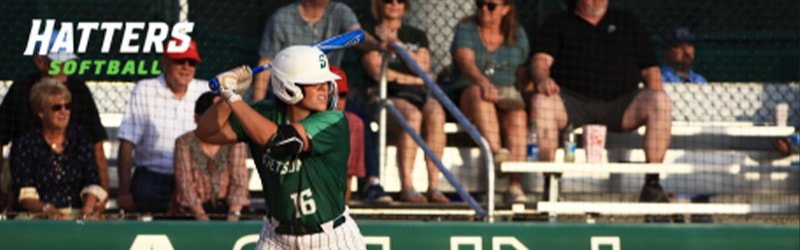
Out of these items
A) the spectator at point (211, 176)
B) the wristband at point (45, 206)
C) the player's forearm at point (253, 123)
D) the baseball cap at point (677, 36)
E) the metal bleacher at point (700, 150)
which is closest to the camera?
the player's forearm at point (253, 123)

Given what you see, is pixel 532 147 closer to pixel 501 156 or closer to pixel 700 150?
pixel 501 156

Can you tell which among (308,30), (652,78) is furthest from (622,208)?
(308,30)

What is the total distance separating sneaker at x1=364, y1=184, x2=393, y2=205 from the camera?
8531 millimetres

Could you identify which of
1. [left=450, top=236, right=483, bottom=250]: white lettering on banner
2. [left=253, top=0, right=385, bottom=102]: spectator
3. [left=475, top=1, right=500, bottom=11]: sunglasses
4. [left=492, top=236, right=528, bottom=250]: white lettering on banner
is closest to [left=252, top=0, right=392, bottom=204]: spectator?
[left=253, top=0, right=385, bottom=102]: spectator

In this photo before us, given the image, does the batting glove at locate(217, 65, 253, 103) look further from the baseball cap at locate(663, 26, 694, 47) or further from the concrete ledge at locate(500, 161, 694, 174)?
the baseball cap at locate(663, 26, 694, 47)

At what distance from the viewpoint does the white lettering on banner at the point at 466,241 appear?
7.75 meters

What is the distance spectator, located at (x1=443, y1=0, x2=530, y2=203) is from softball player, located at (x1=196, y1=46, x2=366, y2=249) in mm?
3274

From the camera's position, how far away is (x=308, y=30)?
882 centimetres

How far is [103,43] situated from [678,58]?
4046 millimetres

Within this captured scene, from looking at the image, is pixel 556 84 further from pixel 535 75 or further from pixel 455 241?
pixel 455 241

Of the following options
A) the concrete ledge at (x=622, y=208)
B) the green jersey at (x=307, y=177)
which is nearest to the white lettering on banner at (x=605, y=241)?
the concrete ledge at (x=622, y=208)

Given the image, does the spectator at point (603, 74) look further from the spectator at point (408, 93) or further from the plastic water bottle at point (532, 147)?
the spectator at point (408, 93)

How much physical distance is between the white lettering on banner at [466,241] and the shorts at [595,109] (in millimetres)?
1593

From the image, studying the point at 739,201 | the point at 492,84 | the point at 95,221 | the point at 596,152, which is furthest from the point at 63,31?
the point at 739,201
